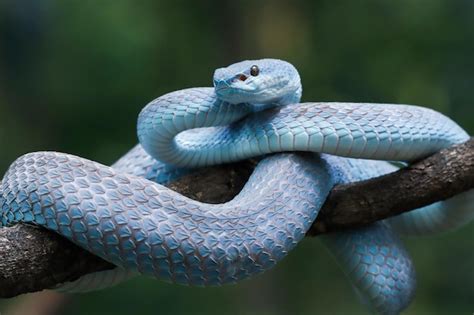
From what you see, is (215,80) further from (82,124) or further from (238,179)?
(82,124)

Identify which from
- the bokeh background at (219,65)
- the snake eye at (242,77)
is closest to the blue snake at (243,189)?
the snake eye at (242,77)

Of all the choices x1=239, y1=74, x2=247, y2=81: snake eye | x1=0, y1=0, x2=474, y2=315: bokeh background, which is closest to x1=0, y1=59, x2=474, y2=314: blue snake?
x1=239, y1=74, x2=247, y2=81: snake eye

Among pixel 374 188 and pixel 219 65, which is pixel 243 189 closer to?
pixel 374 188

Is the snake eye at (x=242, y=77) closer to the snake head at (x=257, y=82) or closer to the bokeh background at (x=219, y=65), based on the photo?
the snake head at (x=257, y=82)

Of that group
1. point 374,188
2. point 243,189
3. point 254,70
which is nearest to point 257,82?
point 254,70

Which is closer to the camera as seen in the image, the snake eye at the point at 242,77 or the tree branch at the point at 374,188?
the snake eye at the point at 242,77

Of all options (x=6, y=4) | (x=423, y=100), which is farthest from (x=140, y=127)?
(x=6, y=4)

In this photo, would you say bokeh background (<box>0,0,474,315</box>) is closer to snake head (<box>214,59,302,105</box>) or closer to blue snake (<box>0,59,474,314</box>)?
blue snake (<box>0,59,474,314</box>)
